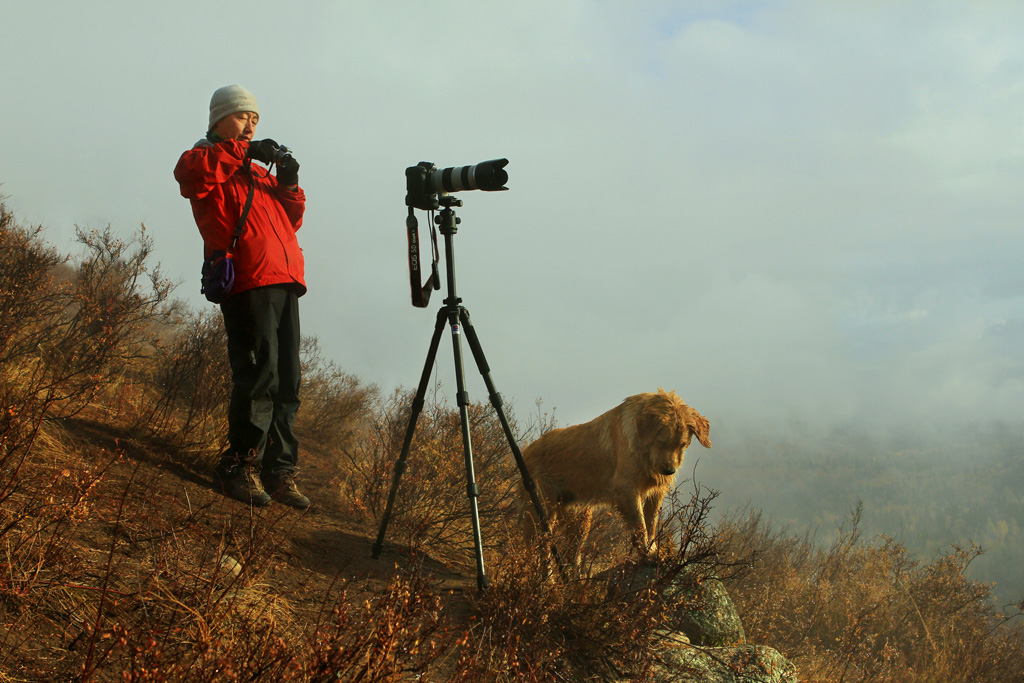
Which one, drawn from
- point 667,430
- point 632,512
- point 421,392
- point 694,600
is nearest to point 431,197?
point 421,392

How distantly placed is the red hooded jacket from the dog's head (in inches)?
96.1

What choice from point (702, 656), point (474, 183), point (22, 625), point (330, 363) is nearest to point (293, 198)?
point (474, 183)

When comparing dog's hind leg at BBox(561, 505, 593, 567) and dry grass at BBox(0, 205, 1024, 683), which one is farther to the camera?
dog's hind leg at BBox(561, 505, 593, 567)

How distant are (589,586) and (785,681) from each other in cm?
130

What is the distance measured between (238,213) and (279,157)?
443 mm

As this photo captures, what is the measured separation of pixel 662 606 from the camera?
3.19 meters

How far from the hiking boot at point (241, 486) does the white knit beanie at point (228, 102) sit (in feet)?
6.61

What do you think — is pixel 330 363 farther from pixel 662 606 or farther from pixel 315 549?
pixel 662 606

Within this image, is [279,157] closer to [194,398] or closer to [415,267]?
[415,267]

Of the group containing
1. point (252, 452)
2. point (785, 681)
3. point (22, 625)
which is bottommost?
point (785, 681)

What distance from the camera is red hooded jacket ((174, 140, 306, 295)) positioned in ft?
11.3

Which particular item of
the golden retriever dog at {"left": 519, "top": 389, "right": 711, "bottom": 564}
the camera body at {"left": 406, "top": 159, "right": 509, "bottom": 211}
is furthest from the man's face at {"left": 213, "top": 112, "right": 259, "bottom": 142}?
the golden retriever dog at {"left": 519, "top": 389, "right": 711, "bottom": 564}

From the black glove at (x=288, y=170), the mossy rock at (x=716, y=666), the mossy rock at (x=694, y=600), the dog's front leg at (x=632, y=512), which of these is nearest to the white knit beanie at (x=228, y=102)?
the black glove at (x=288, y=170)

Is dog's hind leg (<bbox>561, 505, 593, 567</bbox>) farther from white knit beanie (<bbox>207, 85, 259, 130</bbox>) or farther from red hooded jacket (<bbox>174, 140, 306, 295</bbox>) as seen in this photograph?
white knit beanie (<bbox>207, 85, 259, 130</bbox>)
